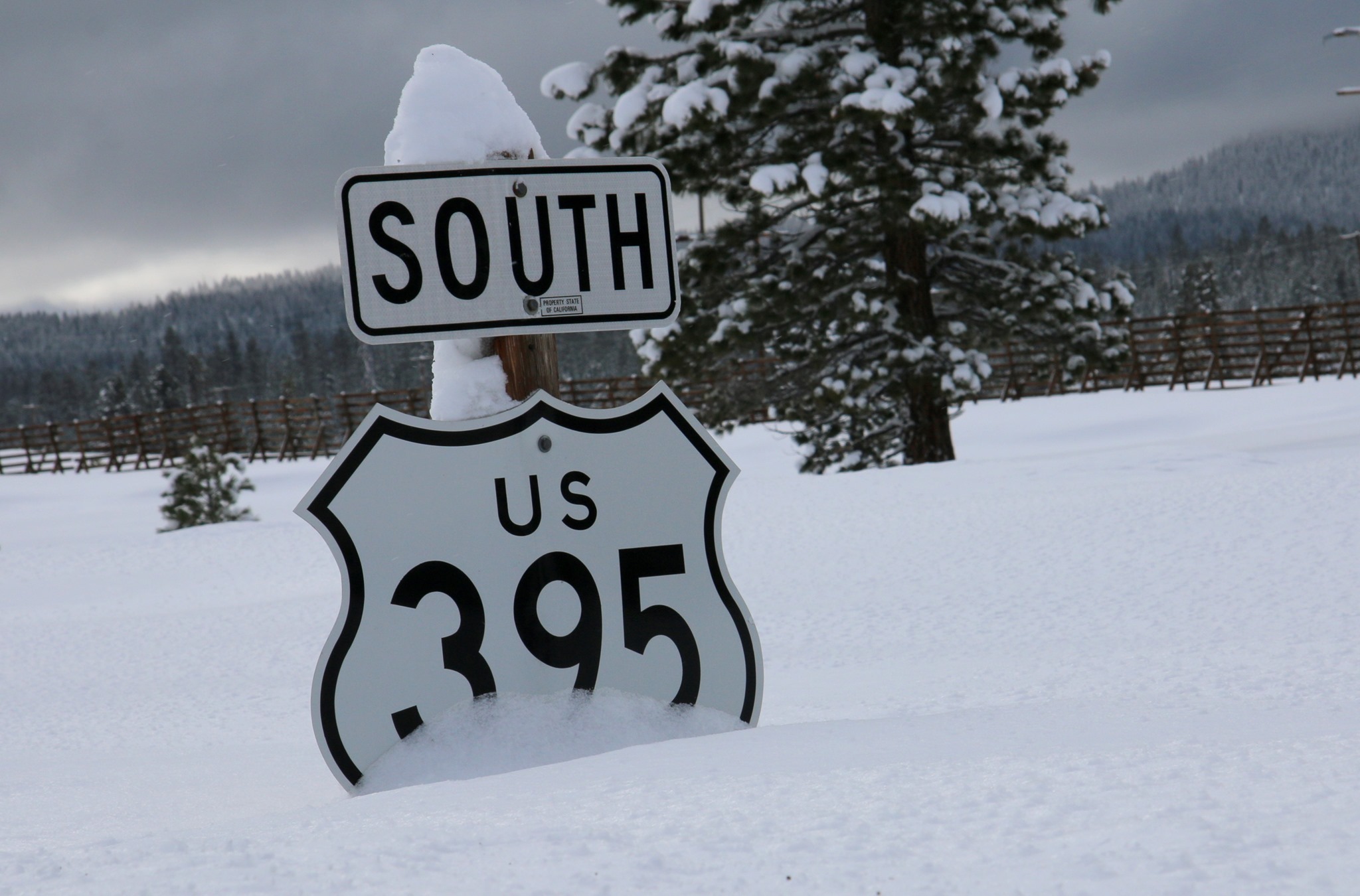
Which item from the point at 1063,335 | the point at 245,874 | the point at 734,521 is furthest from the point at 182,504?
the point at 245,874

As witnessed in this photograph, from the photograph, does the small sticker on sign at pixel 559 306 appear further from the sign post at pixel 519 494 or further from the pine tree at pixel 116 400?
the pine tree at pixel 116 400

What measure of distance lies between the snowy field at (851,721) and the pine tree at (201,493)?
12.7 ft

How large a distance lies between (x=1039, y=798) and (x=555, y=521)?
46.4 inches

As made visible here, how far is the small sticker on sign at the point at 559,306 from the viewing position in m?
2.38

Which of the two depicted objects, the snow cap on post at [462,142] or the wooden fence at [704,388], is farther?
the wooden fence at [704,388]

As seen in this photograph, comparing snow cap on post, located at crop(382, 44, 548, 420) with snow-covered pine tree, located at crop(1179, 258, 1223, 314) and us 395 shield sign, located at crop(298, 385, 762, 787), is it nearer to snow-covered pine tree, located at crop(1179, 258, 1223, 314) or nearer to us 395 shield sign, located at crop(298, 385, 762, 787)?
us 395 shield sign, located at crop(298, 385, 762, 787)

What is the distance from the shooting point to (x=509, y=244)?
2.36m

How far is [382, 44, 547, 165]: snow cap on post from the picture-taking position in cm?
239

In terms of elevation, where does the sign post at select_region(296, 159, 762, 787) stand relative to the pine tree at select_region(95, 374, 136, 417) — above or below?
below

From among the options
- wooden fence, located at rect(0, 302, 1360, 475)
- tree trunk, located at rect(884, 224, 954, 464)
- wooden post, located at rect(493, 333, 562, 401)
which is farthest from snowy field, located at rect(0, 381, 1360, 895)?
wooden fence, located at rect(0, 302, 1360, 475)

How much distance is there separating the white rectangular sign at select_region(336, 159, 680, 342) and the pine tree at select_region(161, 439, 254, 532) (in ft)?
40.1

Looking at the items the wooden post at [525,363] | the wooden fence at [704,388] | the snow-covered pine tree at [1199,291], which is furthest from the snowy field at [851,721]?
the snow-covered pine tree at [1199,291]

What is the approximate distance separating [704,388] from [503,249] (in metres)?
18.5

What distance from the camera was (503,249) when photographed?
236 centimetres
